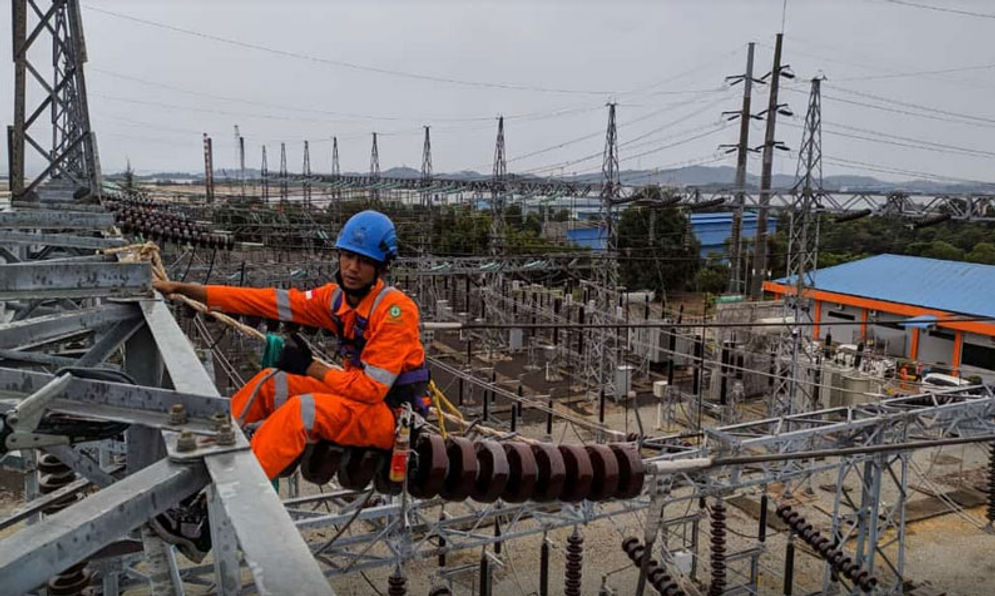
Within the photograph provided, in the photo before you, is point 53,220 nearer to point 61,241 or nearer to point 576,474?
point 61,241

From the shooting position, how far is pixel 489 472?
3.55m

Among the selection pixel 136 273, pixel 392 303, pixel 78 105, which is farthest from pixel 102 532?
pixel 78 105

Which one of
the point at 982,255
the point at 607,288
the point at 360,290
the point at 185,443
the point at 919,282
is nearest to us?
the point at 185,443

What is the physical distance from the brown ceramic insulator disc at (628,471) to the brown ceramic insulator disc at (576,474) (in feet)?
0.50

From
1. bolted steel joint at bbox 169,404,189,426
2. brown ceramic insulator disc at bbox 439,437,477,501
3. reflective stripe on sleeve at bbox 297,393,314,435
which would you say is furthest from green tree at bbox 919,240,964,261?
bolted steel joint at bbox 169,404,189,426

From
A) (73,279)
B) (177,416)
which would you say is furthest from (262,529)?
(73,279)

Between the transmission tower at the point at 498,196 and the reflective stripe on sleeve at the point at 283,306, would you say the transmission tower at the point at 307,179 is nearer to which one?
the transmission tower at the point at 498,196

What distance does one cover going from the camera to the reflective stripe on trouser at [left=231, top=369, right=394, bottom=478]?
2746 millimetres

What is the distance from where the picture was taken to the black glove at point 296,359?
3100 millimetres

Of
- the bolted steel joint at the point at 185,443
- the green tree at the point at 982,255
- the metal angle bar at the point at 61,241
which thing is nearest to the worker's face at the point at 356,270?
the bolted steel joint at the point at 185,443

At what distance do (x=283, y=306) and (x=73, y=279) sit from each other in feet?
2.74

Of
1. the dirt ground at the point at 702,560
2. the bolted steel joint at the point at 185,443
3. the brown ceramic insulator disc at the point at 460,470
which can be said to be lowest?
Answer: the dirt ground at the point at 702,560

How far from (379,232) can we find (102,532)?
1838mm

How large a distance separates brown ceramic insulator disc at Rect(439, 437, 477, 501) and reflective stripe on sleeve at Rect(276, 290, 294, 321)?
940mm
